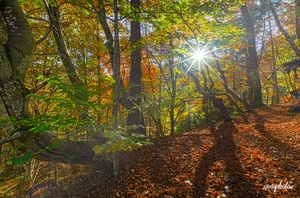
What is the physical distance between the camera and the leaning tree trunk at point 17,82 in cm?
247

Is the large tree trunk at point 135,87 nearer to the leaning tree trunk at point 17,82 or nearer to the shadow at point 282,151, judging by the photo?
the leaning tree trunk at point 17,82

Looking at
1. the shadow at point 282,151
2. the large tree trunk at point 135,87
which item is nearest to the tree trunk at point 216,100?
the shadow at point 282,151

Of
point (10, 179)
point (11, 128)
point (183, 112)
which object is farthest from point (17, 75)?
point (183, 112)

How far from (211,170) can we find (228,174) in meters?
0.30

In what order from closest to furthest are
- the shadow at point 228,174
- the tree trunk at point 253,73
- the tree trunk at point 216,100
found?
1. the shadow at point 228,174
2. the tree trunk at point 216,100
3. the tree trunk at point 253,73

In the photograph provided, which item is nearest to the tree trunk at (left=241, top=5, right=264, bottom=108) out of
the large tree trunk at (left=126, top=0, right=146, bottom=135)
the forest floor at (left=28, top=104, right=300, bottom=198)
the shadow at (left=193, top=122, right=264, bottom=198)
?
the forest floor at (left=28, top=104, right=300, bottom=198)

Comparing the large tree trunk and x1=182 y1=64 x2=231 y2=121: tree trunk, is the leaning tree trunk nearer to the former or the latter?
the large tree trunk

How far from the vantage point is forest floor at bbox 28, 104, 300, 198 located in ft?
7.99

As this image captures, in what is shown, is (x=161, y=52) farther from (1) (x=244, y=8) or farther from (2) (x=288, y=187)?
(2) (x=288, y=187)

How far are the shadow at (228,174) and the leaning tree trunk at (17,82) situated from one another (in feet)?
7.95

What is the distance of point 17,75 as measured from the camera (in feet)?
8.71

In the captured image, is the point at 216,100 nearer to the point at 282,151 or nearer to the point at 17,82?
the point at 282,151

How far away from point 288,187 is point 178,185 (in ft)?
5.12

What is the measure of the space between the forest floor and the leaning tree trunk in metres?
1.30
